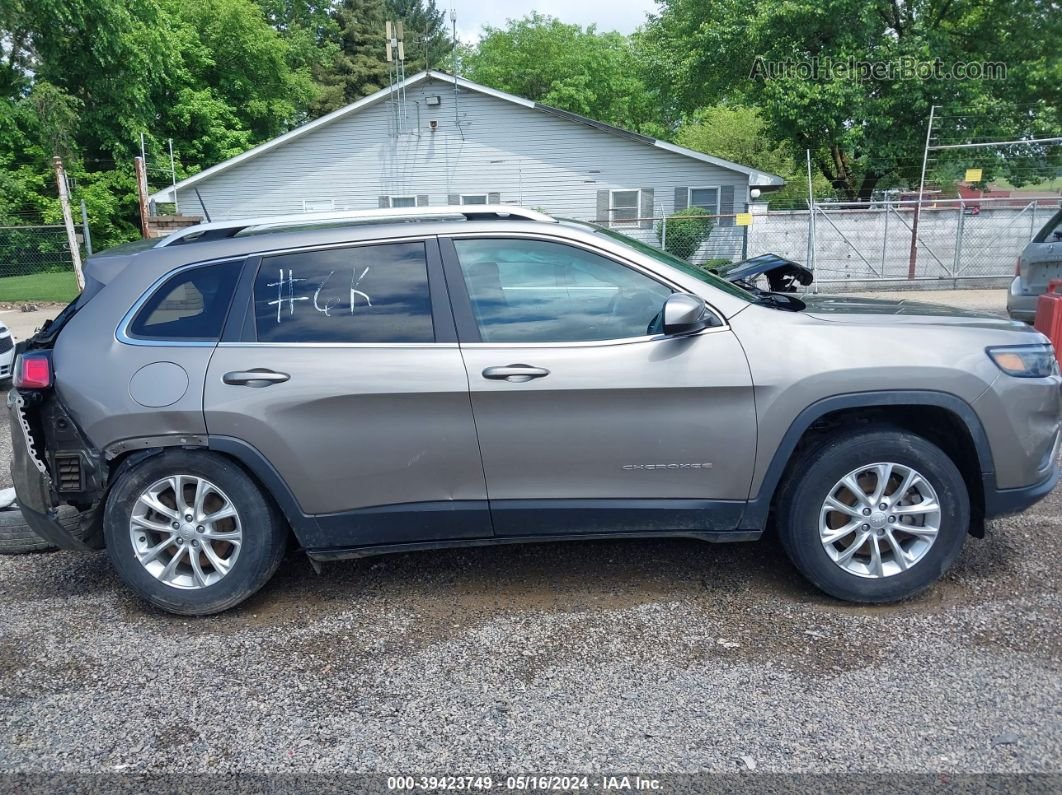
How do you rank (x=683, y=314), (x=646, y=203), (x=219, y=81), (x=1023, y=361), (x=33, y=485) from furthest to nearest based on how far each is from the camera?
(x=219, y=81) → (x=646, y=203) → (x=33, y=485) → (x=1023, y=361) → (x=683, y=314)

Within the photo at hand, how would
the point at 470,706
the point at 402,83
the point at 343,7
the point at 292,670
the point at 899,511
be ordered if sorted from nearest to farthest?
the point at 470,706 → the point at 292,670 → the point at 899,511 → the point at 402,83 → the point at 343,7

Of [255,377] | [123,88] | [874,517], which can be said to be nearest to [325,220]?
[255,377]

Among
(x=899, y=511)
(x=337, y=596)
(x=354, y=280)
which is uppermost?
(x=354, y=280)

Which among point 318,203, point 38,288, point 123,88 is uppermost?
point 123,88

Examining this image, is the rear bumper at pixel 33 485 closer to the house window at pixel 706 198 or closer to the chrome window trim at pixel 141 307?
the chrome window trim at pixel 141 307

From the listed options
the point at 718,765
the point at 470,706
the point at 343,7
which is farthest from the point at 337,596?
the point at 343,7

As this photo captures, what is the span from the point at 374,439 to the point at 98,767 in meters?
1.55

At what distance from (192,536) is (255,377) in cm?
78

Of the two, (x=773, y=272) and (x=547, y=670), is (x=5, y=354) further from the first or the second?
(x=547, y=670)

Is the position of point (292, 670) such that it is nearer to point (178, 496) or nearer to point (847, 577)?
point (178, 496)

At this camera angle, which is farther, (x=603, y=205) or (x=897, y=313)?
(x=603, y=205)

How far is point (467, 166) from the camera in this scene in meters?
22.6

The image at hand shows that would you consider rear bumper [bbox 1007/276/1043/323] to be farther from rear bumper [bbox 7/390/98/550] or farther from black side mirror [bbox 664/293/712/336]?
rear bumper [bbox 7/390/98/550]

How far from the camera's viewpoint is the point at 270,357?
3.71 meters
